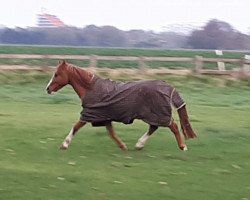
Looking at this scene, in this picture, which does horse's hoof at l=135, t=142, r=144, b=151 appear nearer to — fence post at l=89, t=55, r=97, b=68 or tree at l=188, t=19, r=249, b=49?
fence post at l=89, t=55, r=97, b=68

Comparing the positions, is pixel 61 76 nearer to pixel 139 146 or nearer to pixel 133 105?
pixel 133 105

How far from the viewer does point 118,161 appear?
1006 cm

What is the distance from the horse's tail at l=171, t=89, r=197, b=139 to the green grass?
30cm

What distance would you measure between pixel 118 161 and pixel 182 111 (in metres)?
1.57

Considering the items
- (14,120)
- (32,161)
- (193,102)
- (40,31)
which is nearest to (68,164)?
(32,161)

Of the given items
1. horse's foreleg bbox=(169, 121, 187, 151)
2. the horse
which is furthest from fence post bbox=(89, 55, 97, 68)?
horse's foreleg bbox=(169, 121, 187, 151)

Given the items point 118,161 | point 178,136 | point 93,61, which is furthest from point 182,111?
point 93,61

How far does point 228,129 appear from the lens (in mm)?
13852

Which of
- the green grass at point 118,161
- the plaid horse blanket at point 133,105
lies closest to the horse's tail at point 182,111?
the plaid horse blanket at point 133,105

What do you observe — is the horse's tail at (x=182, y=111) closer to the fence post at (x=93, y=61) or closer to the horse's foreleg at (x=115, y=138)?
the horse's foreleg at (x=115, y=138)

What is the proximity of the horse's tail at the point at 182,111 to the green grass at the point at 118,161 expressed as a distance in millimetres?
302

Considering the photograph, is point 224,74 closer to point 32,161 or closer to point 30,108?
point 30,108

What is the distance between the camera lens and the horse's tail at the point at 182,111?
1102 centimetres

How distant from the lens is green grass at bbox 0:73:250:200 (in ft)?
26.5
